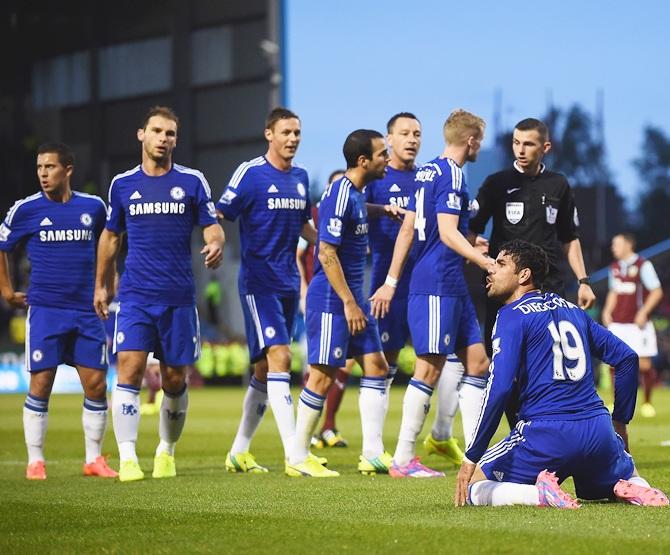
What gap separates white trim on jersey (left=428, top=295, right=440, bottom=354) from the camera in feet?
28.1

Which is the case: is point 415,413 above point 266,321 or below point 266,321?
below

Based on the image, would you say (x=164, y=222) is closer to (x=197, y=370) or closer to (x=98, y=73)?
(x=197, y=370)

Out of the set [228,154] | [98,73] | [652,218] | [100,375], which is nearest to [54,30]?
[98,73]

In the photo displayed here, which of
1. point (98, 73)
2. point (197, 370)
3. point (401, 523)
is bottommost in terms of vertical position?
point (197, 370)

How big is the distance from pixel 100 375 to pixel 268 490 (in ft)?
7.18

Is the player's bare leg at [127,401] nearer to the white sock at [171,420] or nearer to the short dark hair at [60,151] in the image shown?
the white sock at [171,420]

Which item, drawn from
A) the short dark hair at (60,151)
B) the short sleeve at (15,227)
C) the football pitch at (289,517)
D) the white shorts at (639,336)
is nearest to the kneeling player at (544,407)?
the football pitch at (289,517)

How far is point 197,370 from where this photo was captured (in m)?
29.4

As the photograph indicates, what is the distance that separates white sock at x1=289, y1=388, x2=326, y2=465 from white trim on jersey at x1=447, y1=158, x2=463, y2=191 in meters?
1.63

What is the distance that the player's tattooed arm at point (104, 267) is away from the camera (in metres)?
9.08

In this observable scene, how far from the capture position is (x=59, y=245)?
9.52 meters

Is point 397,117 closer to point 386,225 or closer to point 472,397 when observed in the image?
point 386,225

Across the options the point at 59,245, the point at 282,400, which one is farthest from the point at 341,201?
the point at 59,245

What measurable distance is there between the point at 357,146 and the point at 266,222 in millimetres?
891
